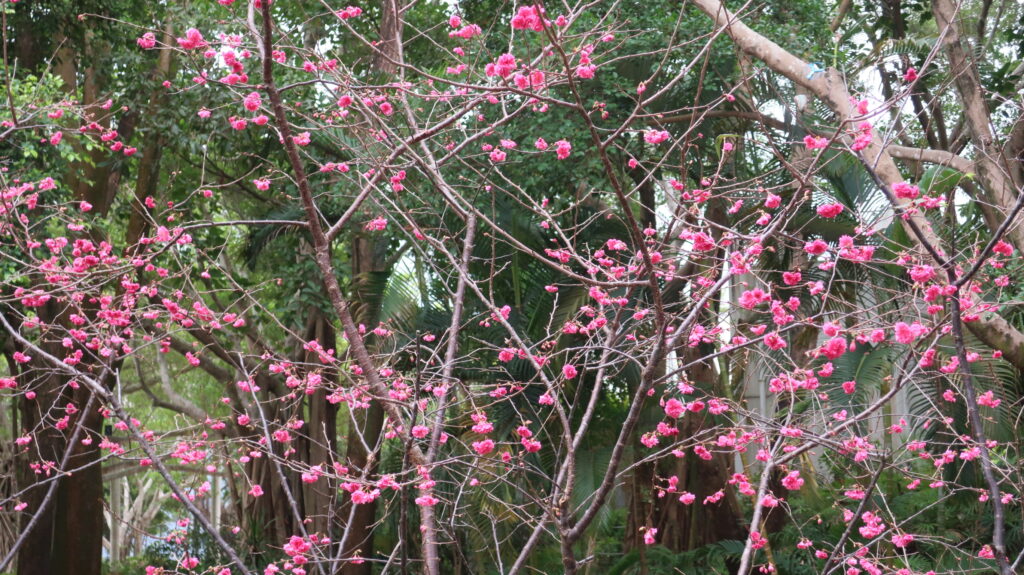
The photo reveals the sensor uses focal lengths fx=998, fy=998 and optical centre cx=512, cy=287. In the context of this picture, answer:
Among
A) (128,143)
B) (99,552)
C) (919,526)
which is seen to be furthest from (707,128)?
(99,552)

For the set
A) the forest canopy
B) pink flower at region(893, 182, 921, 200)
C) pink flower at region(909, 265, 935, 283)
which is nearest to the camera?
pink flower at region(893, 182, 921, 200)

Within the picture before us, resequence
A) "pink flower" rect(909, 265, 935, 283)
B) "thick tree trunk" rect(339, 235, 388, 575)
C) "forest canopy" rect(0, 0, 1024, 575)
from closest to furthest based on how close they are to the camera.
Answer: "pink flower" rect(909, 265, 935, 283) → "forest canopy" rect(0, 0, 1024, 575) → "thick tree trunk" rect(339, 235, 388, 575)

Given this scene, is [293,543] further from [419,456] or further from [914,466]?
[914,466]

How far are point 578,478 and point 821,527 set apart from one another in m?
2.97

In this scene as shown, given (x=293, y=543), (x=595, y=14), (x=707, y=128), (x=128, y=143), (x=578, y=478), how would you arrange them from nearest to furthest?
1. (x=293, y=543)
2. (x=578, y=478)
3. (x=595, y=14)
4. (x=707, y=128)
5. (x=128, y=143)

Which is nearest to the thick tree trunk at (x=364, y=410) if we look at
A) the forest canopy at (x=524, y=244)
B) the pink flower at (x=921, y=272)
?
the forest canopy at (x=524, y=244)

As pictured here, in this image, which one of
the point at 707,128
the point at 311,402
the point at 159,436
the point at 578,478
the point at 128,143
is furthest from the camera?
the point at 311,402

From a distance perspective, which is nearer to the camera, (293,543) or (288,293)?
(293,543)

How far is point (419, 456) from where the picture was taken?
380cm

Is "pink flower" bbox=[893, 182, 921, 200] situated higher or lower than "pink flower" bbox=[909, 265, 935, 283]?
higher

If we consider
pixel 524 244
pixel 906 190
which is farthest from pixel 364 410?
pixel 906 190

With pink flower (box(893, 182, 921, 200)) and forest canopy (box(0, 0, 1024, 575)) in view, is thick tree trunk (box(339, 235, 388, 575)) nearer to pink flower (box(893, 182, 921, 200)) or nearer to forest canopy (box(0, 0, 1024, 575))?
forest canopy (box(0, 0, 1024, 575))

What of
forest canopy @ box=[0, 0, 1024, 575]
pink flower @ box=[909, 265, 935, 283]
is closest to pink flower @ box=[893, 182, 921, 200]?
pink flower @ box=[909, 265, 935, 283]

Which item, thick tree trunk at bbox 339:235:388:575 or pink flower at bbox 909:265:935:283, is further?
thick tree trunk at bbox 339:235:388:575
